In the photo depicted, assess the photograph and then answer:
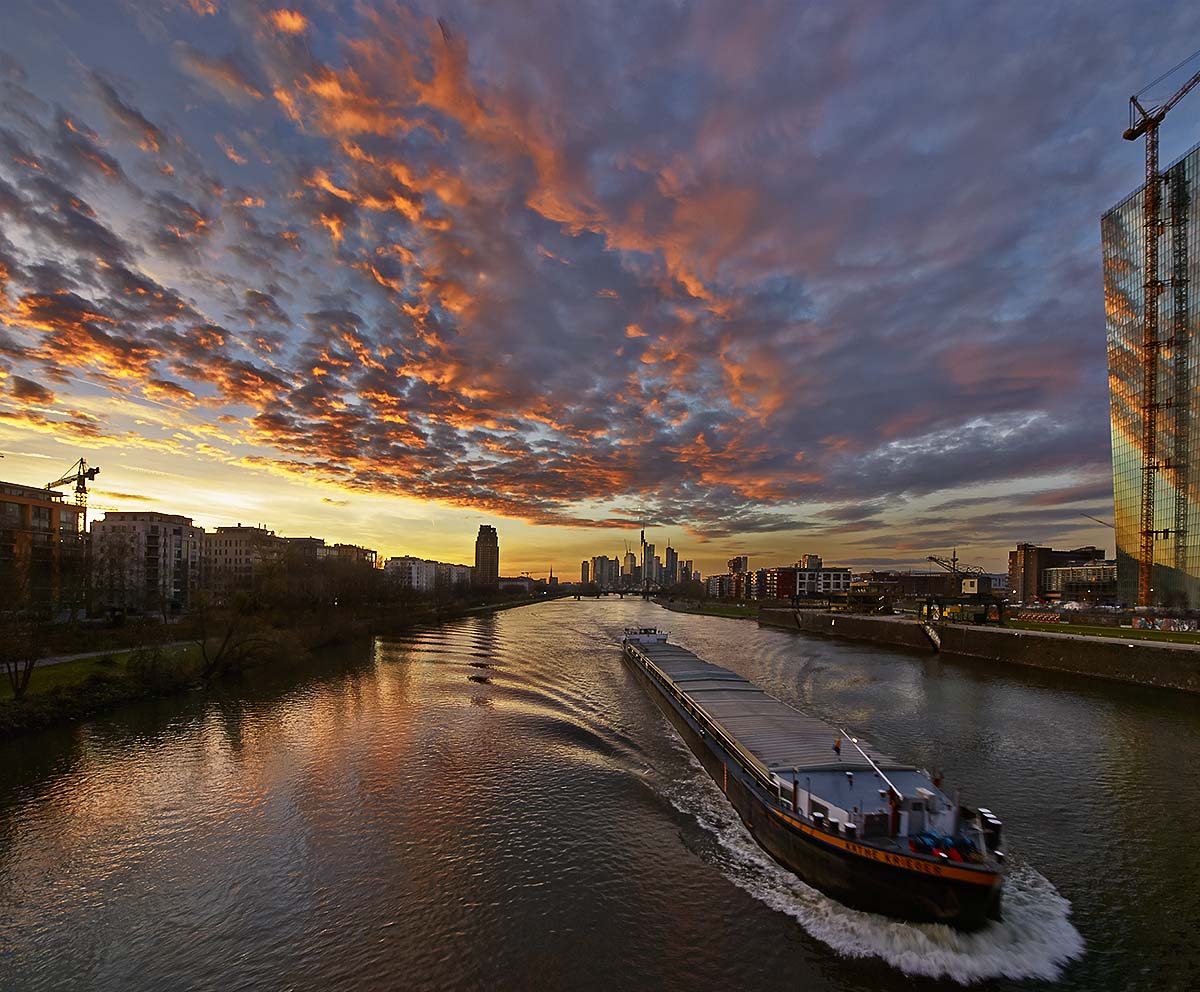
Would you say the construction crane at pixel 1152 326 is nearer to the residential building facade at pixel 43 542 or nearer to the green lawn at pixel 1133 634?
the green lawn at pixel 1133 634

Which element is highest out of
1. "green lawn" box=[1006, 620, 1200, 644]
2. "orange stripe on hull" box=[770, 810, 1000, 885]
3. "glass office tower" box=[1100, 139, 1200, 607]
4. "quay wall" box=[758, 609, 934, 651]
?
"glass office tower" box=[1100, 139, 1200, 607]

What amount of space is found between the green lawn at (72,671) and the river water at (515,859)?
218 inches

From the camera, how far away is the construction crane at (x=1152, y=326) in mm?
104438

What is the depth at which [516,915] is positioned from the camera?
710 inches

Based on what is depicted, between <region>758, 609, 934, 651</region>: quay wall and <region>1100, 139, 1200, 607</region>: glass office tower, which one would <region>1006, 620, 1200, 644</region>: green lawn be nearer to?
<region>758, 609, 934, 651</region>: quay wall

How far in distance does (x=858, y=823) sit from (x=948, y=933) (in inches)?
124

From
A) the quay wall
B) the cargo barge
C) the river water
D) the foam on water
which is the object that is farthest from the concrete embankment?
the foam on water

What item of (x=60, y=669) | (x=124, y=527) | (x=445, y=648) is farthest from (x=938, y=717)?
(x=124, y=527)

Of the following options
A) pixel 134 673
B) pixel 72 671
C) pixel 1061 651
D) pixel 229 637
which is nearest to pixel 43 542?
pixel 229 637

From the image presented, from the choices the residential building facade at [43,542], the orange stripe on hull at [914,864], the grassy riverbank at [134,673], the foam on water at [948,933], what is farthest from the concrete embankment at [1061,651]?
the residential building facade at [43,542]

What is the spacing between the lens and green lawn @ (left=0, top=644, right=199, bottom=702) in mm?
39625

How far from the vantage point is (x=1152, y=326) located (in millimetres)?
107250

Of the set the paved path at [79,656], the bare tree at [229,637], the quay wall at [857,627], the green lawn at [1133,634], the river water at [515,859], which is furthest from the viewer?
the quay wall at [857,627]

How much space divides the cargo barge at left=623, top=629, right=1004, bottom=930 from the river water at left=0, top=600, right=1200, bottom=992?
2.63ft
